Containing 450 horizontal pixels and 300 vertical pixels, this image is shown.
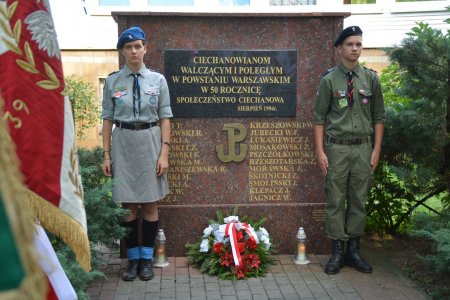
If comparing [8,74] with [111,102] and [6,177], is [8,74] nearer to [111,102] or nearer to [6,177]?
[6,177]

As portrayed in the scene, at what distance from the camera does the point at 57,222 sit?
79.4 inches

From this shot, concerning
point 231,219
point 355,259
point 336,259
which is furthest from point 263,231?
point 355,259

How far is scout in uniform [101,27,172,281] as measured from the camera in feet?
15.3

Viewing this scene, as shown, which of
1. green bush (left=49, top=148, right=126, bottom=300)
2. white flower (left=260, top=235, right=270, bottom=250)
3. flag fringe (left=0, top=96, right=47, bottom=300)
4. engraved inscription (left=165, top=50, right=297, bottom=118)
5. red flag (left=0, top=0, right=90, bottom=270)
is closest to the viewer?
flag fringe (left=0, top=96, right=47, bottom=300)

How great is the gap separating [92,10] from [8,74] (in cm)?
917

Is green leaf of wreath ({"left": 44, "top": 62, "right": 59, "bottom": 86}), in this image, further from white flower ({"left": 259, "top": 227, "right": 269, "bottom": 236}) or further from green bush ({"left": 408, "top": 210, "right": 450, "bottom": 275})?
white flower ({"left": 259, "top": 227, "right": 269, "bottom": 236})

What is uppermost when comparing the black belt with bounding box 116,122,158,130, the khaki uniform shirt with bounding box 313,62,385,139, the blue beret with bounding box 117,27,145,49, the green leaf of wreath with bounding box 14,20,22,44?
the blue beret with bounding box 117,27,145,49

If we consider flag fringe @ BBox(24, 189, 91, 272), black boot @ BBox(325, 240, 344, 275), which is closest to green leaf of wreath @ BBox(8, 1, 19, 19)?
flag fringe @ BBox(24, 189, 91, 272)

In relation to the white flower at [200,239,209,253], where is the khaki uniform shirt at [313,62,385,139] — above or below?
above

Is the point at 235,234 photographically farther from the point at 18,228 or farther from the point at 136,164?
the point at 18,228

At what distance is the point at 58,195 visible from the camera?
202 cm

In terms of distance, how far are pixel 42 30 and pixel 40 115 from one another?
0.31 m

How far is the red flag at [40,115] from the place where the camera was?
1.96 meters

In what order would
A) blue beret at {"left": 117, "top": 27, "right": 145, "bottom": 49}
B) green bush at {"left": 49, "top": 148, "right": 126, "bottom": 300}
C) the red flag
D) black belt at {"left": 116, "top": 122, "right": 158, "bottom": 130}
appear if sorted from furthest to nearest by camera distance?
black belt at {"left": 116, "top": 122, "right": 158, "bottom": 130}
blue beret at {"left": 117, "top": 27, "right": 145, "bottom": 49}
green bush at {"left": 49, "top": 148, "right": 126, "bottom": 300}
the red flag
